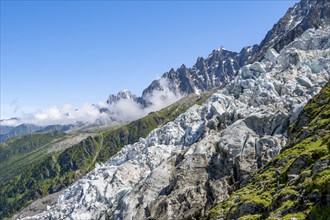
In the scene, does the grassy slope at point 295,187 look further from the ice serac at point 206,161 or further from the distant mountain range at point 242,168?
the ice serac at point 206,161

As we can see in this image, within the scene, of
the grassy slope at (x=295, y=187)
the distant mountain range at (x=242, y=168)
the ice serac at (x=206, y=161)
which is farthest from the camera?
the ice serac at (x=206, y=161)

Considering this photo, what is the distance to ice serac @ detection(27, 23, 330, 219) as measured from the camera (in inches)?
3846

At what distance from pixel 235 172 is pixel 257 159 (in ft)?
24.0

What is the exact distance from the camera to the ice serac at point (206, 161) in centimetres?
9769

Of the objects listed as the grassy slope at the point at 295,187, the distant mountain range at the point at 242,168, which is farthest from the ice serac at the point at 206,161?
the grassy slope at the point at 295,187

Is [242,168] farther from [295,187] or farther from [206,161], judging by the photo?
[295,187]

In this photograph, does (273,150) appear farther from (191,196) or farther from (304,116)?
(191,196)

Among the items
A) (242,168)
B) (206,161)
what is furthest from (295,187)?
(206,161)

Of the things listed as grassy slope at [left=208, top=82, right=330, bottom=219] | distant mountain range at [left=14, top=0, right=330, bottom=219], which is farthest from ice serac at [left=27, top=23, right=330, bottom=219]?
grassy slope at [left=208, top=82, right=330, bottom=219]

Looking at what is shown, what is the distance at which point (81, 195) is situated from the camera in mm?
170000

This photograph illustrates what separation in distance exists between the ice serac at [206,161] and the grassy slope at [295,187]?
18.0 m

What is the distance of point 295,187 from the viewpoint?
48312 millimetres

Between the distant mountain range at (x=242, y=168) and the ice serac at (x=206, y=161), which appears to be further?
the ice serac at (x=206, y=161)

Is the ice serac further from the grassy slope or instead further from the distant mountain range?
the grassy slope
